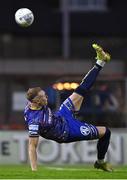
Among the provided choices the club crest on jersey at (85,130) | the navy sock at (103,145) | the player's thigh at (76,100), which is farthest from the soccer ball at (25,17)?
the navy sock at (103,145)

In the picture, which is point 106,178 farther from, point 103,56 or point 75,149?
point 75,149

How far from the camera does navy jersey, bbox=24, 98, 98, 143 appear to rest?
1563 centimetres

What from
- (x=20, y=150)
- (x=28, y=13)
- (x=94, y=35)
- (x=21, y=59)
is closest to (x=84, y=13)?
(x=94, y=35)

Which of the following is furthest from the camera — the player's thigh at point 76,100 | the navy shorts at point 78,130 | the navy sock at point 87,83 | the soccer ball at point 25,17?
the soccer ball at point 25,17

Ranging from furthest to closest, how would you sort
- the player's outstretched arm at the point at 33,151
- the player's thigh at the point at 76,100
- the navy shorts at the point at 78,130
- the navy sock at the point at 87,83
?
the navy sock at the point at 87,83
the player's thigh at the point at 76,100
the navy shorts at the point at 78,130
the player's outstretched arm at the point at 33,151

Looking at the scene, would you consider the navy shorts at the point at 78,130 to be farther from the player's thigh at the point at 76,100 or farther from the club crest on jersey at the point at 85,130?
the player's thigh at the point at 76,100

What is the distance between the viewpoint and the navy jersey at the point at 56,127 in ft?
51.3

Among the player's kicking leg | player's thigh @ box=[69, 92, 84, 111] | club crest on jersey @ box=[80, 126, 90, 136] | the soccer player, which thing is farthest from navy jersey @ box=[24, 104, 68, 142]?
the player's kicking leg

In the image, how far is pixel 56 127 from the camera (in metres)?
15.7

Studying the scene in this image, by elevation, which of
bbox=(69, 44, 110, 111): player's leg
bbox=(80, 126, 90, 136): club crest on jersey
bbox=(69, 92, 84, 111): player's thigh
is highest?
bbox=(69, 44, 110, 111): player's leg

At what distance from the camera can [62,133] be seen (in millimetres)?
15734

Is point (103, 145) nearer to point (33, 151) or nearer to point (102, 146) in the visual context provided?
point (102, 146)

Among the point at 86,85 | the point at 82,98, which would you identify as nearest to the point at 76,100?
the point at 82,98

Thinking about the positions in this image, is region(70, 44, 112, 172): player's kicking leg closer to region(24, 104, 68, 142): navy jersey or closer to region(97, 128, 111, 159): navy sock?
region(97, 128, 111, 159): navy sock
